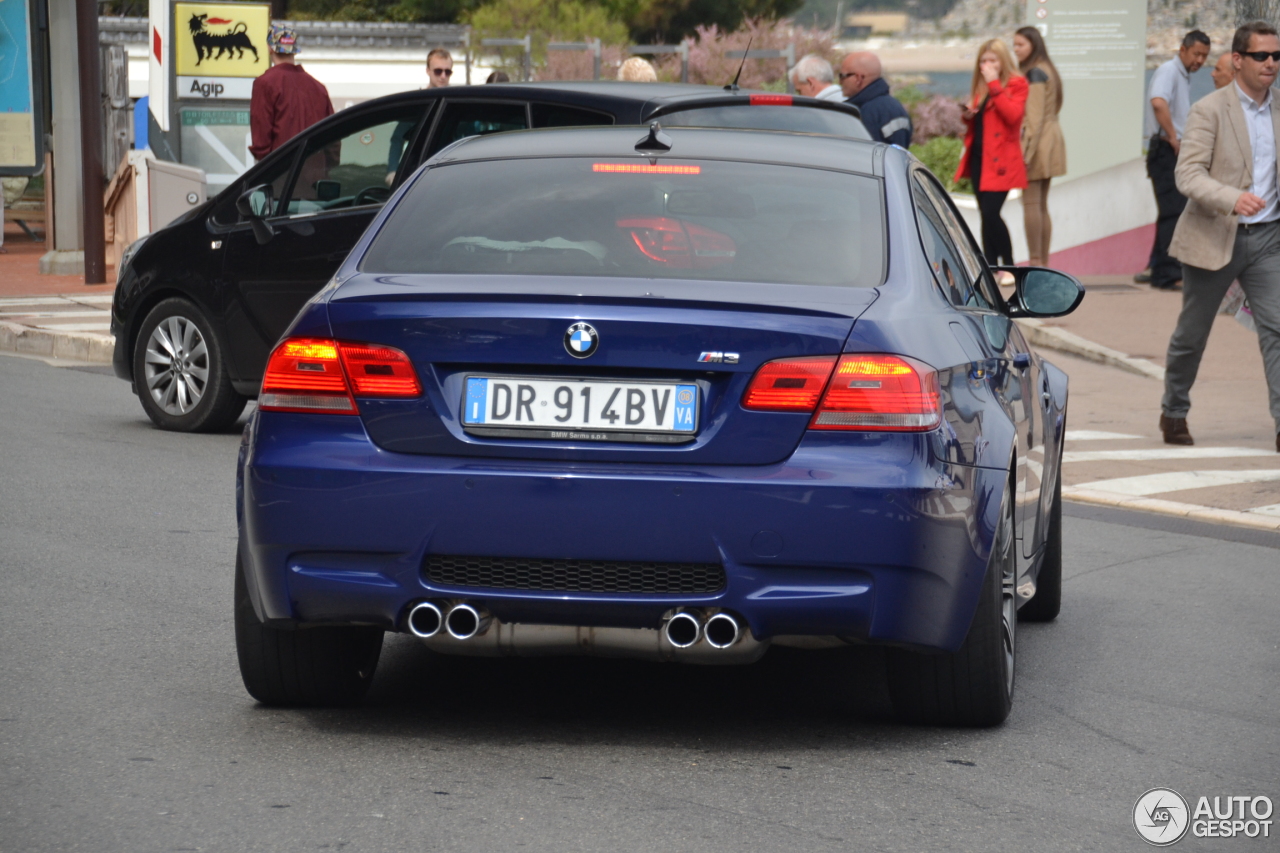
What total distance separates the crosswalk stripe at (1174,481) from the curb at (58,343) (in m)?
7.58

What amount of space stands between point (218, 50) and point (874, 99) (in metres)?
9.72

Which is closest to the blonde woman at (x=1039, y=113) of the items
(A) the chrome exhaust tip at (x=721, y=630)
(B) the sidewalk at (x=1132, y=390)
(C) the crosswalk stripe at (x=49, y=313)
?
(B) the sidewalk at (x=1132, y=390)

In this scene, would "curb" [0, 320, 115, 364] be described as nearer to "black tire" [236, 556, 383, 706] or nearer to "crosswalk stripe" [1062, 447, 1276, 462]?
"crosswalk stripe" [1062, 447, 1276, 462]

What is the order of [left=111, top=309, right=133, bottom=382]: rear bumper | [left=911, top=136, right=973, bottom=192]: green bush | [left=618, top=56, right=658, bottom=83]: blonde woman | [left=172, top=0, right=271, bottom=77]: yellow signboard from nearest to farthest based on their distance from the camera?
1. [left=111, top=309, right=133, bottom=382]: rear bumper
2. [left=618, top=56, right=658, bottom=83]: blonde woman
3. [left=172, top=0, right=271, bottom=77]: yellow signboard
4. [left=911, top=136, right=973, bottom=192]: green bush

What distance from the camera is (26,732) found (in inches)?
190

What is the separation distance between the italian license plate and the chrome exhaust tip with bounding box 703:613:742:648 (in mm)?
408

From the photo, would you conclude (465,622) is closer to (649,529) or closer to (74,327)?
(649,529)

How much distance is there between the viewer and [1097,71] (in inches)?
805

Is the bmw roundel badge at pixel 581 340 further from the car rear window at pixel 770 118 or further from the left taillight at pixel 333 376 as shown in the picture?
the car rear window at pixel 770 118

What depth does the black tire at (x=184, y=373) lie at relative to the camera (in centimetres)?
1039

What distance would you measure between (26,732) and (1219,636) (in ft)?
11.9

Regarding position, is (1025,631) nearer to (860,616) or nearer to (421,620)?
(860,616)

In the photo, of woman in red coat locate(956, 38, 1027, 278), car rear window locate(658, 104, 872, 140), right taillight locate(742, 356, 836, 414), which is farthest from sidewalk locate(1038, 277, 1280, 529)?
right taillight locate(742, 356, 836, 414)

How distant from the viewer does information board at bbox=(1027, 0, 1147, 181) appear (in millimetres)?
20156
